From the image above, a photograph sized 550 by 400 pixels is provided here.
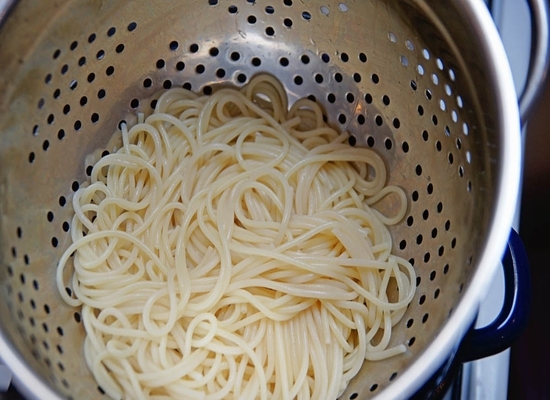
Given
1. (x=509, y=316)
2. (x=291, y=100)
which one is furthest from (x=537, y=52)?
(x=291, y=100)

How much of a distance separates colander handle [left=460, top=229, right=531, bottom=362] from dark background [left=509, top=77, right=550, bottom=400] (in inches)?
15.1

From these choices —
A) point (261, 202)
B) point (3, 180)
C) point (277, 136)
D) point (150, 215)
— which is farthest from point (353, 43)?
point (3, 180)

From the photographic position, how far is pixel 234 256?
122cm

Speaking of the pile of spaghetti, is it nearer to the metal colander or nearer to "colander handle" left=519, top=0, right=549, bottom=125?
the metal colander

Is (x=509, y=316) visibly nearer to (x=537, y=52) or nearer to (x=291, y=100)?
(x=537, y=52)

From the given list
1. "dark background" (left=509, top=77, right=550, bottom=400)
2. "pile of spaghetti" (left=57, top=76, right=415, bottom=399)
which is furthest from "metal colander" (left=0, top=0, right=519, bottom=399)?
"dark background" (left=509, top=77, right=550, bottom=400)

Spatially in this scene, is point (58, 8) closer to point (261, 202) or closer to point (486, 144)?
point (261, 202)

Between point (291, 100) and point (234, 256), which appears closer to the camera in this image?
point (234, 256)

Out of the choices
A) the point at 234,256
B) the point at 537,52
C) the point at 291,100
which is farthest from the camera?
the point at 291,100

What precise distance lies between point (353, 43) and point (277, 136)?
27 cm

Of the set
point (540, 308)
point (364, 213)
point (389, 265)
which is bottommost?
point (540, 308)

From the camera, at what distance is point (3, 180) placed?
1059 mm

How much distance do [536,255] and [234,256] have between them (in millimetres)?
794

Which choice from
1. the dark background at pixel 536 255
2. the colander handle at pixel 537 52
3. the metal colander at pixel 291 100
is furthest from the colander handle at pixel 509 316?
the dark background at pixel 536 255
